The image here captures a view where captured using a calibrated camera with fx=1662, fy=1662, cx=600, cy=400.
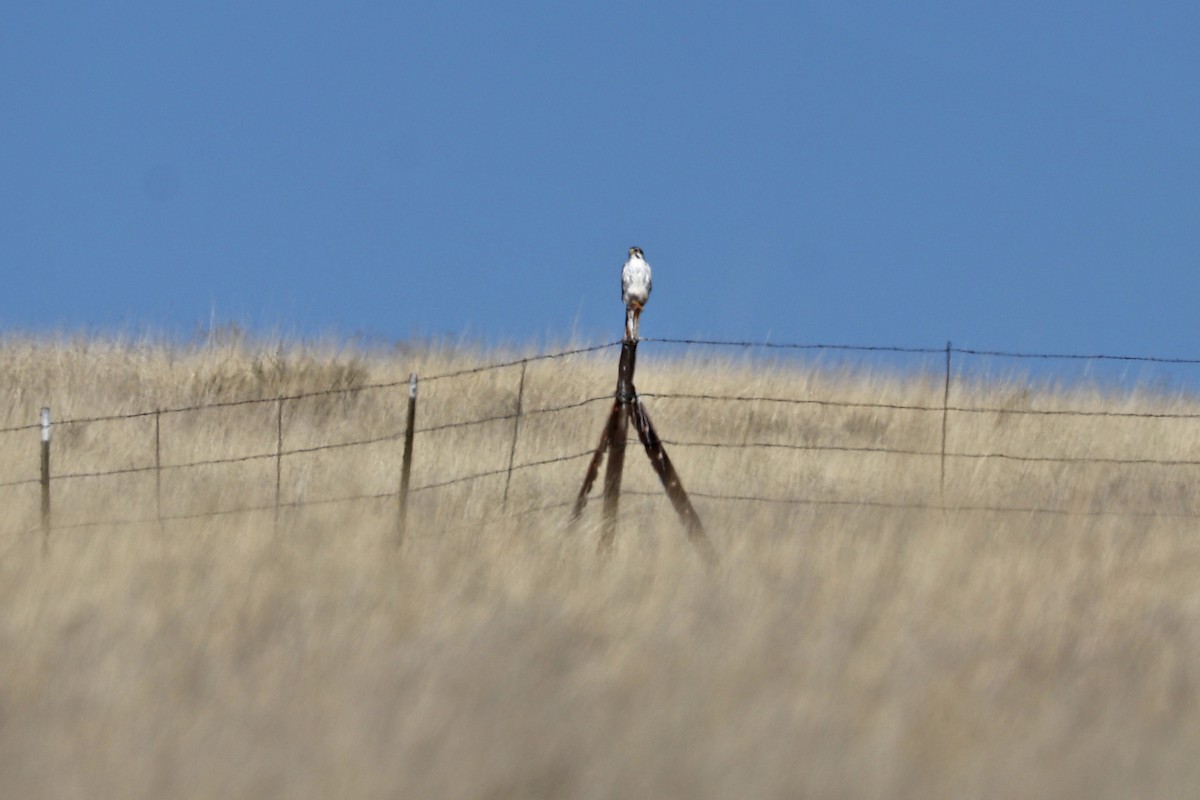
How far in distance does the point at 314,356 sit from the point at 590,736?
12.9m

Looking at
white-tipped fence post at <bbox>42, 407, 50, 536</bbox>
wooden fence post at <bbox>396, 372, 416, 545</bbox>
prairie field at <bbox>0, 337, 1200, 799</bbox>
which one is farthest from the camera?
wooden fence post at <bbox>396, 372, 416, 545</bbox>

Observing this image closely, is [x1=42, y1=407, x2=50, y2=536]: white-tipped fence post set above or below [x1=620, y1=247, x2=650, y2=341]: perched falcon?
below

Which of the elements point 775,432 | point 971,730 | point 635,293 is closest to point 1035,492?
point 775,432

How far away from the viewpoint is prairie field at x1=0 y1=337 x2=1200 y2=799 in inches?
200

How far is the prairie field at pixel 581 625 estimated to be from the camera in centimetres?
509

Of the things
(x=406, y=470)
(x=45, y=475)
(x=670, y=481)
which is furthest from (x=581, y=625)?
(x=45, y=475)

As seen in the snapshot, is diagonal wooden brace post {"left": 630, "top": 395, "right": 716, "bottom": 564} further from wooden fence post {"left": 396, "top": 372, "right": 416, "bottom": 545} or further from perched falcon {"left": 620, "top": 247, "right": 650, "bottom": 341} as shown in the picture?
wooden fence post {"left": 396, "top": 372, "right": 416, "bottom": 545}

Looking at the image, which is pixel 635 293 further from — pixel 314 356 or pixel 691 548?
pixel 314 356

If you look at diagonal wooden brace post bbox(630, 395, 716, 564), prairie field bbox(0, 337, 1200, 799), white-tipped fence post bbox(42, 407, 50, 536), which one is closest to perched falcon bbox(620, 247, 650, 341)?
diagonal wooden brace post bbox(630, 395, 716, 564)

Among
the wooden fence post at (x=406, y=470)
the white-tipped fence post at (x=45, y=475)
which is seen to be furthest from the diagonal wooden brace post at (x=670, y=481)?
the white-tipped fence post at (x=45, y=475)

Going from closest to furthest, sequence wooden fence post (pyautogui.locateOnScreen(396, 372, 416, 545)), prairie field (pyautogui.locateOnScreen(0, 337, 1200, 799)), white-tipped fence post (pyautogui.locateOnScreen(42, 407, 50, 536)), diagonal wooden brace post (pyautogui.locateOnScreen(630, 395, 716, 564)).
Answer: prairie field (pyautogui.locateOnScreen(0, 337, 1200, 799)) < diagonal wooden brace post (pyautogui.locateOnScreen(630, 395, 716, 564)) < white-tipped fence post (pyautogui.locateOnScreen(42, 407, 50, 536)) < wooden fence post (pyautogui.locateOnScreen(396, 372, 416, 545))

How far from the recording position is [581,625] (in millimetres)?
6895

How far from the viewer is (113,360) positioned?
55.8 feet

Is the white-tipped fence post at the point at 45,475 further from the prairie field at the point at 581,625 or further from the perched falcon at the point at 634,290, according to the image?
the perched falcon at the point at 634,290
